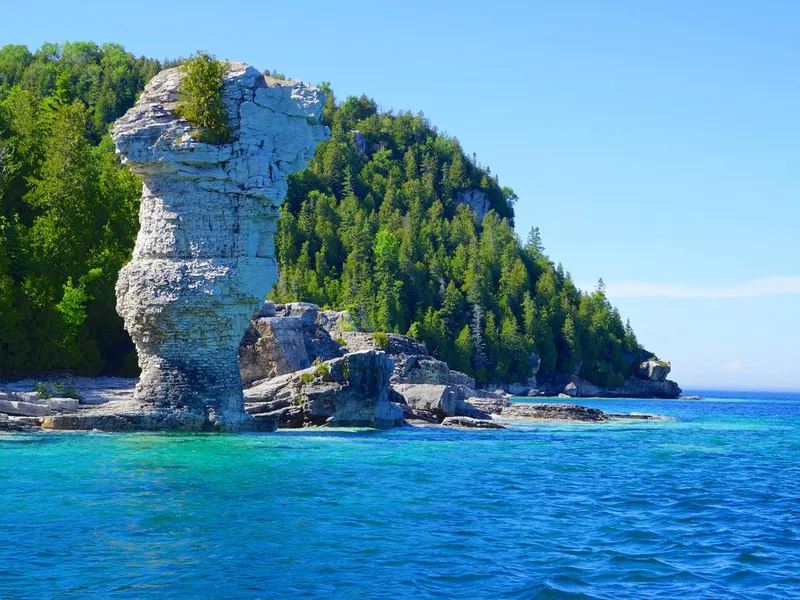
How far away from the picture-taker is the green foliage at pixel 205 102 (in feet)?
104

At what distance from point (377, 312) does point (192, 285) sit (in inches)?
2914

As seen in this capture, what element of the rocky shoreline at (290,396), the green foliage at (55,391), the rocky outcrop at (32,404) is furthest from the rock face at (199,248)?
the green foliage at (55,391)

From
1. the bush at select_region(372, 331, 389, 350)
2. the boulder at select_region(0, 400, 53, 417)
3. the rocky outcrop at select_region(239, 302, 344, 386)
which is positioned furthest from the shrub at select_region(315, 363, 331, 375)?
the bush at select_region(372, 331, 389, 350)

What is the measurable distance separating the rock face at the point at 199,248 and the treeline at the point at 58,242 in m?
9.55

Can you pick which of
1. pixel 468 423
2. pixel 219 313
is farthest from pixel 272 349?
pixel 219 313

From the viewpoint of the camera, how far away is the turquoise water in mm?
13422

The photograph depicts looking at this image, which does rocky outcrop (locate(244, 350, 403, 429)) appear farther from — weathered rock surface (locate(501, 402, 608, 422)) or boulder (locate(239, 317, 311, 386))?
weathered rock surface (locate(501, 402, 608, 422))

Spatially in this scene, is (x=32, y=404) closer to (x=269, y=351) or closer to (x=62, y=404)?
(x=62, y=404)

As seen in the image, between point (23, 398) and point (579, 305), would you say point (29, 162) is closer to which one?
point (23, 398)

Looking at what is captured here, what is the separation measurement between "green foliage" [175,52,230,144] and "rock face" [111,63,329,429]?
0.30 metres

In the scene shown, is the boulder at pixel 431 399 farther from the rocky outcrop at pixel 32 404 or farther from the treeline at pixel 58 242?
the rocky outcrop at pixel 32 404

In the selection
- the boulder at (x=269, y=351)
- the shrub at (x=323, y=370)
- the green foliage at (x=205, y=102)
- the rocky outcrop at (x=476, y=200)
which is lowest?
the shrub at (x=323, y=370)

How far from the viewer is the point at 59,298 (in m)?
43.5

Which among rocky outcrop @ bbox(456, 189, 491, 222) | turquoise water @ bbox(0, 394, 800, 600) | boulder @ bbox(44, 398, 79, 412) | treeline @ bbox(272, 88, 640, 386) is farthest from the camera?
rocky outcrop @ bbox(456, 189, 491, 222)
